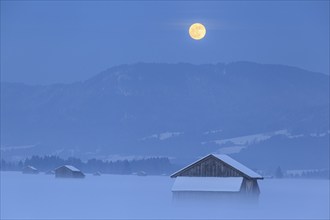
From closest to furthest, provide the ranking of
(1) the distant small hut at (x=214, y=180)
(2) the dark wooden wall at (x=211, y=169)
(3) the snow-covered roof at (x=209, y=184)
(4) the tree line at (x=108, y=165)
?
1. (3) the snow-covered roof at (x=209, y=184)
2. (1) the distant small hut at (x=214, y=180)
3. (2) the dark wooden wall at (x=211, y=169)
4. (4) the tree line at (x=108, y=165)

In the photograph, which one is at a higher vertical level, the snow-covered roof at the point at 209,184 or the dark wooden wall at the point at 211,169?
the dark wooden wall at the point at 211,169

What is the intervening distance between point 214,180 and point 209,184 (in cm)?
60

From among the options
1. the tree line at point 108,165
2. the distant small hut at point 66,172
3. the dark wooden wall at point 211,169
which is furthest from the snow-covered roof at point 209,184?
the tree line at point 108,165

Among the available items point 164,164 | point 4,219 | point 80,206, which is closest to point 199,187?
point 80,206

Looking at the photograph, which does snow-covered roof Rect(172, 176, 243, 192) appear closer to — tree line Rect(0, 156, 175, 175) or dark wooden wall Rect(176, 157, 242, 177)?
dark wooden wall Rect(176, 157, 242, 177)

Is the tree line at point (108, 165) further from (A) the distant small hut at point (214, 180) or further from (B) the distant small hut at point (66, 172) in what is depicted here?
(A) the distant small hut at point (214, 180)

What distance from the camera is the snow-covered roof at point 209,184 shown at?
51062mm

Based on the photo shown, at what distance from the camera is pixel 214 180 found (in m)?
52.5

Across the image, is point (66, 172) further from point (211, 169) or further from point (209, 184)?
point (209, 184)

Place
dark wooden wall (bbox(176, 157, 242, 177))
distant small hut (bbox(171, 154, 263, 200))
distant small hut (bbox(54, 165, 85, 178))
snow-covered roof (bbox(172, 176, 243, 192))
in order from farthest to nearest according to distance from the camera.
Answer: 1. distant small hut (bbox(54, 165, 85, 178))
2. dark wooden wall (bbox(176, 157, 242, 177))
3. distant small hut (bbox(171, 154, 263, 200))
4. snow-covered roof (bbox(172, 176, 243, 192))

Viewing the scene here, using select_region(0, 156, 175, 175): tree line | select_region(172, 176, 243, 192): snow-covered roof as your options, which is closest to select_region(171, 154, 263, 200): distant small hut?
select_region(172, 176, 243, 192): snow-covered roof

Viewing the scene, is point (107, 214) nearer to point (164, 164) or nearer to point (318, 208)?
point (318, 208)

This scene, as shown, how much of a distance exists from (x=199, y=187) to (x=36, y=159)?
128 metres

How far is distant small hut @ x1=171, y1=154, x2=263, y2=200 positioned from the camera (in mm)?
51250
